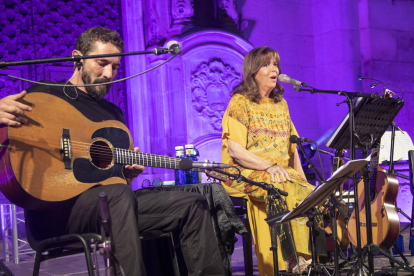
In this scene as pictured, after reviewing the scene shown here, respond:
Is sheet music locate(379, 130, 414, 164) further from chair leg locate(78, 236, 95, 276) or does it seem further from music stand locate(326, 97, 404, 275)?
chair leg locate(78, 236, 95, 276)

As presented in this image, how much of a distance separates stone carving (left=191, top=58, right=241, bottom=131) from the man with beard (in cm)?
409

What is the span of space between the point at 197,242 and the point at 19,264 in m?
3.03

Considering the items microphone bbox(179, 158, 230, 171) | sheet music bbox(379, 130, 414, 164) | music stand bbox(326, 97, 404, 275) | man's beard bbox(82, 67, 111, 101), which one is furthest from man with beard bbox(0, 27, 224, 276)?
sheet music bbox(379, 130, 414, 164)

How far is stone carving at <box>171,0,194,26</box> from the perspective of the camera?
6863 millimetres

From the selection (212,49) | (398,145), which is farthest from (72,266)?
(398,145)

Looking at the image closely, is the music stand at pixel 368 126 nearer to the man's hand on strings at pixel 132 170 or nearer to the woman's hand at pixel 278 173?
the woman's hand at pixel 278 173

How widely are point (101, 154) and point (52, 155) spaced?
31 cm

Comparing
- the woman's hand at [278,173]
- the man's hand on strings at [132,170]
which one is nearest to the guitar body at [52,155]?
the man's hand on strings at [132,170]

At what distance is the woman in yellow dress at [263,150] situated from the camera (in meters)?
3.22

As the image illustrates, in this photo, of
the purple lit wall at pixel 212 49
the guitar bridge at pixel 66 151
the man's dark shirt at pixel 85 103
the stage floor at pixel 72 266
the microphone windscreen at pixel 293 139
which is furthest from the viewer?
the purple lit wall at pixel 212 49

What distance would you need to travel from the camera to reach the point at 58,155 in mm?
2342

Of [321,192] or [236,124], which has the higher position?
[236,124]

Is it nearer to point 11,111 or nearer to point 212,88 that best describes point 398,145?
point 212,88

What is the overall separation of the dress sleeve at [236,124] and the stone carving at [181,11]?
367 cm
